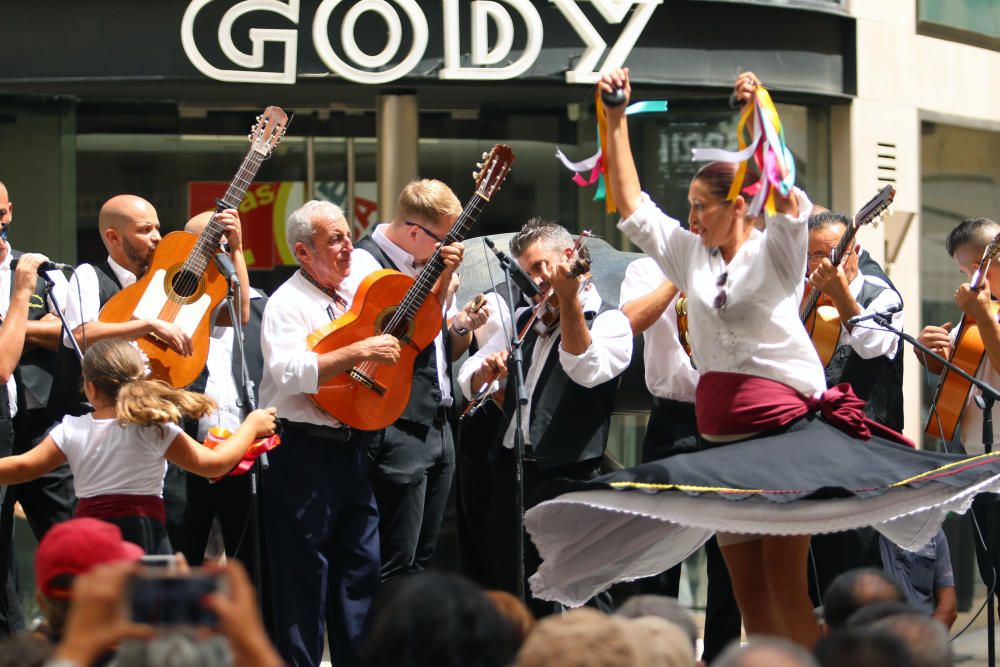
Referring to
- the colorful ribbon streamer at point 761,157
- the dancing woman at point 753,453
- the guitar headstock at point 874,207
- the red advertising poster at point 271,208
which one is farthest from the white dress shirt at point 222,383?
the red advertising poster at point 271,208

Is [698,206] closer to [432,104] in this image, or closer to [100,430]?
[100,430]

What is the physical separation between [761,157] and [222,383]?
2.78m

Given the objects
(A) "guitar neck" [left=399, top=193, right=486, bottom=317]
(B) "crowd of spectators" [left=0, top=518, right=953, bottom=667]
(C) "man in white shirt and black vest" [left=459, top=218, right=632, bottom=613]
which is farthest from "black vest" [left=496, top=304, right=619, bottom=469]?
(B) "crowd of spectators" [left=0, top=518, right=953, bottom=667]

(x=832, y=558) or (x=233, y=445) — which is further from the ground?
(x=233, y=445)

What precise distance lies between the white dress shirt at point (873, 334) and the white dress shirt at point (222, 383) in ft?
8.41

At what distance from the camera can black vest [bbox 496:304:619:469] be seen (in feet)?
21.0

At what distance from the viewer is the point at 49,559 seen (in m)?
4.25

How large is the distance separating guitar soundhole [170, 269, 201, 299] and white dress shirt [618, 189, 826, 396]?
2.03m

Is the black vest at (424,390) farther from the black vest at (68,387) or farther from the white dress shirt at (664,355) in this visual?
the black vest at (68,387)

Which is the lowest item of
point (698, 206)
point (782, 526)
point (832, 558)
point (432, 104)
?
point (832, 558)

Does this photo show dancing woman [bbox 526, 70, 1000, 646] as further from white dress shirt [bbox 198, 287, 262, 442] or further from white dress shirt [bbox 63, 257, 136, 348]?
white dress shirt [bbox 63, 257, 136, 348]

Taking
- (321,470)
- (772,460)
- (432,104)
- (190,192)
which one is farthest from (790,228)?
(190,192)

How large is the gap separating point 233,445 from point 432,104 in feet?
17.1

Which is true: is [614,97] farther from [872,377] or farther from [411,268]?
[872,377]
